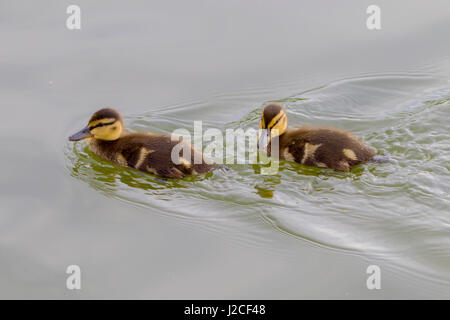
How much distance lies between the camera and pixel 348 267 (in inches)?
121

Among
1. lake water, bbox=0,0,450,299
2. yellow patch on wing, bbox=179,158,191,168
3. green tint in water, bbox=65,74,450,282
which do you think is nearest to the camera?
lake water, bbox=0,0,450,299

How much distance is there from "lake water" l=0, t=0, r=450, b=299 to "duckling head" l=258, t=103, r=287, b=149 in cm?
21

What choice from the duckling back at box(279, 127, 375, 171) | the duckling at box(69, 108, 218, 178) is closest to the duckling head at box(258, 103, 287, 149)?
the duckling back at box(279, 127, 375, 171)

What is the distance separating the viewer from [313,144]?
4090mm

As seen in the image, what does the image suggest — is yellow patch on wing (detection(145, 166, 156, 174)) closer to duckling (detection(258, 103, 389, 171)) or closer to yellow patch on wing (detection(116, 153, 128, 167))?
yellow patch on wing (detection(116, 153, 128, 167))

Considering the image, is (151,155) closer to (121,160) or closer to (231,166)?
(121,160)

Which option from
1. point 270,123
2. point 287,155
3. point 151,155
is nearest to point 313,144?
point 287,155

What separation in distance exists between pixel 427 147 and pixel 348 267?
56.3 inches

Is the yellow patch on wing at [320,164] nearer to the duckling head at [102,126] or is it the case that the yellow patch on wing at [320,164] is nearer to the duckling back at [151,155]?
the duckling back at [151,155]

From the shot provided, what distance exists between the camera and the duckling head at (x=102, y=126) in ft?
13.6

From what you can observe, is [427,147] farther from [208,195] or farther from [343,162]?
[208,195]

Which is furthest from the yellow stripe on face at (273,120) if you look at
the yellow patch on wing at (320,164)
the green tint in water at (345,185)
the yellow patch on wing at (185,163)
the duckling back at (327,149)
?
the yellow patch on wing at (185,163)

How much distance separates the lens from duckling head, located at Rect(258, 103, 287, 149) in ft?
13.7

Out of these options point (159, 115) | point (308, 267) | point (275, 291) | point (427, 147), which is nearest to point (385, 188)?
point (427, 147)
